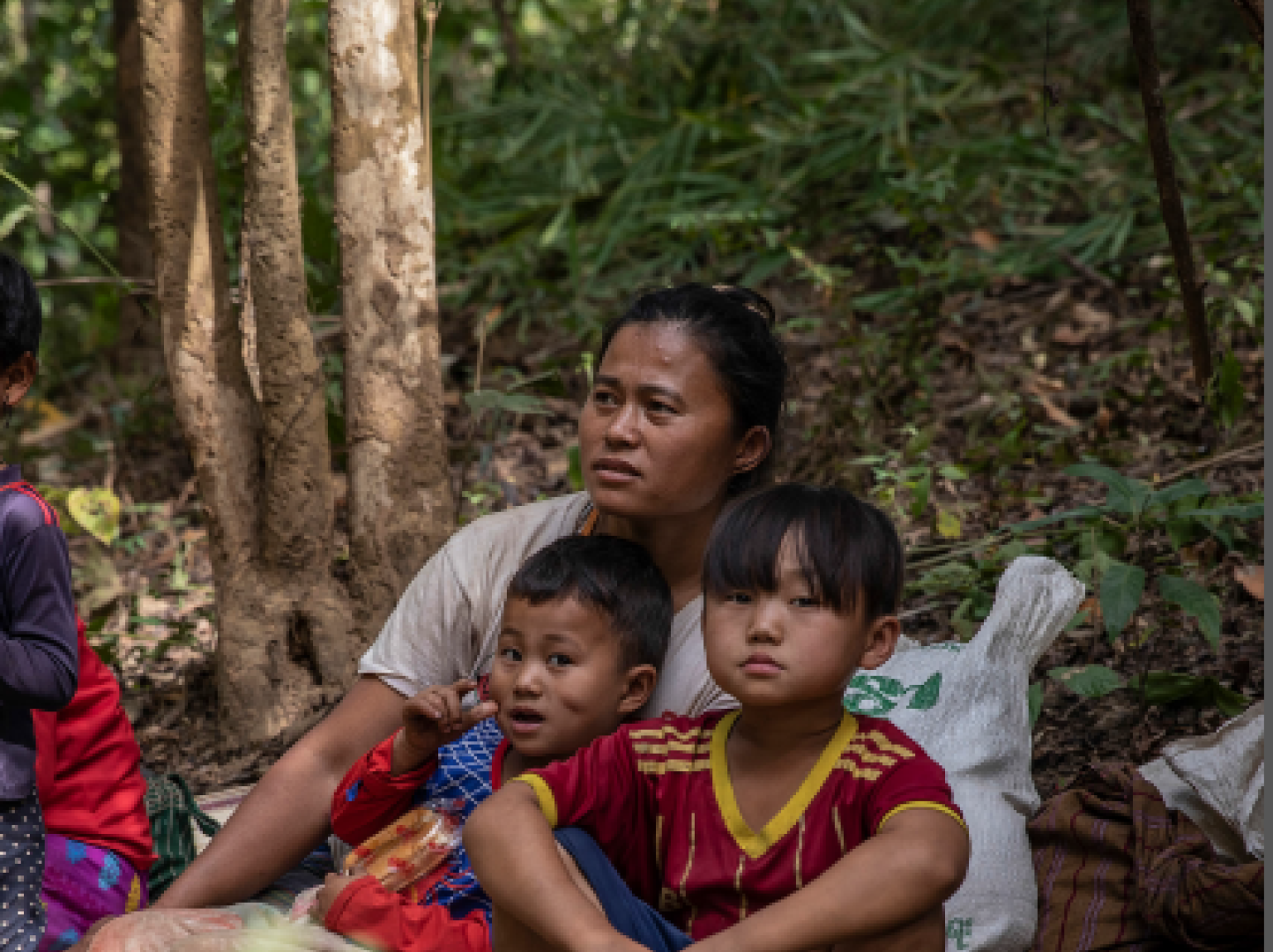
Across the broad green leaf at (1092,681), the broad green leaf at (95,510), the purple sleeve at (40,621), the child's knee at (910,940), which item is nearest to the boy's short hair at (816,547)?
the child's knee at (910,940)

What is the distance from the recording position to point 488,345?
5.76 m

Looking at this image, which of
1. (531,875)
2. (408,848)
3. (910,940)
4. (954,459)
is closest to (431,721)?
(408,848)

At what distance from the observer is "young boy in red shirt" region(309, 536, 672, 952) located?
90.0 inches

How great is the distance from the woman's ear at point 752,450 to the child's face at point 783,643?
0.55 m

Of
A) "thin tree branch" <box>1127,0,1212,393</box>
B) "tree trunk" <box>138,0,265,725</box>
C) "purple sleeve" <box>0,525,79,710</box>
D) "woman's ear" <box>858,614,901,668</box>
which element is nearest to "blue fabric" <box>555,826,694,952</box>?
"woman's ear" <box>858,614,901,668</box>

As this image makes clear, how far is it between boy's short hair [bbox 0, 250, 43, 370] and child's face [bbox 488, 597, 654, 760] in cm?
95

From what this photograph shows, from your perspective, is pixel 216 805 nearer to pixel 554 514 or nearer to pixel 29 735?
pixel 29 735

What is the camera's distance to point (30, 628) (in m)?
2.32

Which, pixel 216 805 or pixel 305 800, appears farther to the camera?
pixel 216 805

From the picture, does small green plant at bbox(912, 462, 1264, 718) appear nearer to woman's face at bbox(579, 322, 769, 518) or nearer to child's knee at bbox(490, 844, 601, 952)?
woman's face at bbox(579, 322, 769, 518)

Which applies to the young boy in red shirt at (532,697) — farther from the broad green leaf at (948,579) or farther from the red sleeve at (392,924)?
the broad green leaf at (948,579)

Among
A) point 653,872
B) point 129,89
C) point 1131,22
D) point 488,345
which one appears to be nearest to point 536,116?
point 488,345

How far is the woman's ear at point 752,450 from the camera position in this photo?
2611 mm

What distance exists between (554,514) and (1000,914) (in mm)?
1057
